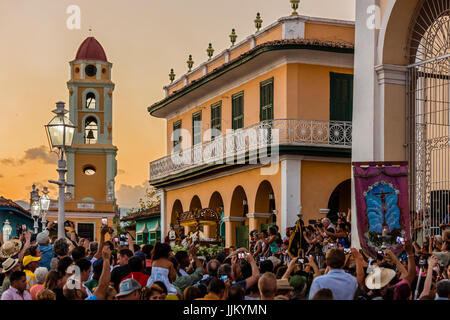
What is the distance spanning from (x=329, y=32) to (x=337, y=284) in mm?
19899

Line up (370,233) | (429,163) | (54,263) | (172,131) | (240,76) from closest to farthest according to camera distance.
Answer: (54,263)
(370,233)
(429,163)
(240,76)
(172,131)

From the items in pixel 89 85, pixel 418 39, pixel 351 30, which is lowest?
pixel 418 39

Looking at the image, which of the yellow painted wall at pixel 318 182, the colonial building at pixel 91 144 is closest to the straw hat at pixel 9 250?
the yellow painted wall at pixel 318 182

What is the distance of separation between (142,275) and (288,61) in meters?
17.0

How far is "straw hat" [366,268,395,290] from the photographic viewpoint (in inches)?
425

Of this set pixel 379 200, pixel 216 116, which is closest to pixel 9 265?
pixel 379 200

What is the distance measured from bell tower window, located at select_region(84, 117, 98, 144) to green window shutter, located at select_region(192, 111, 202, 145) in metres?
40.7

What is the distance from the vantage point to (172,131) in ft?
127

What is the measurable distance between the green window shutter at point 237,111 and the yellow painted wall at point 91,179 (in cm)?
4477

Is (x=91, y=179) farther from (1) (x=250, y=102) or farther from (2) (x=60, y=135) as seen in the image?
(2) (x=60, y=135)

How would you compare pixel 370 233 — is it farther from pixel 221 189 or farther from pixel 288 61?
pixel 221 189

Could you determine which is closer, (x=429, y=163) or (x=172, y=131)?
(x=429, y=163)

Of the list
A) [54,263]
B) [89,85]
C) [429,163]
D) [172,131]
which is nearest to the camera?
[54,263]
